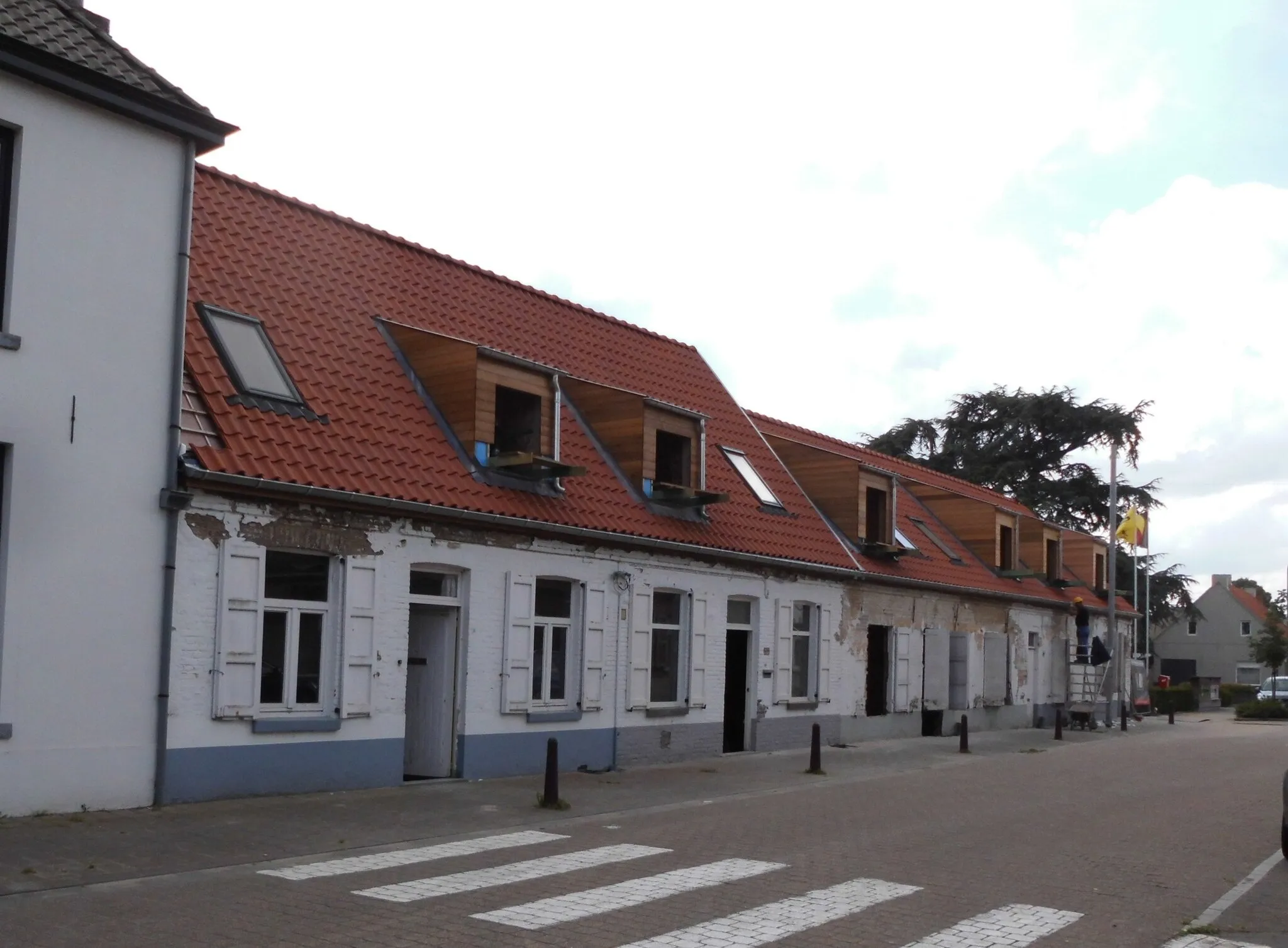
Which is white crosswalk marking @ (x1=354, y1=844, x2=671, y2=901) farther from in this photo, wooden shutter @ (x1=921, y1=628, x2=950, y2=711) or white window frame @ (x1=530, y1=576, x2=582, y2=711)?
wooden shutter @ (x1=921, y1=628, x2=950, y2=711)

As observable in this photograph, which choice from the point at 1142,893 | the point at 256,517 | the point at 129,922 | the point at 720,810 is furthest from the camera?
the point at 720,810

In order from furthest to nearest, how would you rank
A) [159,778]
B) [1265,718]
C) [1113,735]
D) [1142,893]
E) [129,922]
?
[1265,718] < [1113,735] < [159,778] < [1142,893] < [129,922]


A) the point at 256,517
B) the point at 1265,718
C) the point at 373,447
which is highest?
the point at 373,447

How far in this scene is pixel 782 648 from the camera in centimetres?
2247

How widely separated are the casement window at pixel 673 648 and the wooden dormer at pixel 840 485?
20.9 feet

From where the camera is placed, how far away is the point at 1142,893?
10.2 metres

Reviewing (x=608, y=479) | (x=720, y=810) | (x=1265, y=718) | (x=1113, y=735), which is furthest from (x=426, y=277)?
(x=1265, y=718)

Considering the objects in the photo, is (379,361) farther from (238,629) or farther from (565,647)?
(238,629)

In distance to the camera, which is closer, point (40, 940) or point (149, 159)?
point (40, 940)

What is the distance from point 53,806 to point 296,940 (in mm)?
5100

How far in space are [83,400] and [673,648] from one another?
1007 centimetres

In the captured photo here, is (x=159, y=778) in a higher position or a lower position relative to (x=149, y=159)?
lower

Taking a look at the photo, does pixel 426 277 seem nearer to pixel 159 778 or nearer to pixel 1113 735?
pixel 159 778

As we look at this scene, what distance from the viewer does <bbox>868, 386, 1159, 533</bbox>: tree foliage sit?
51.7 metres
